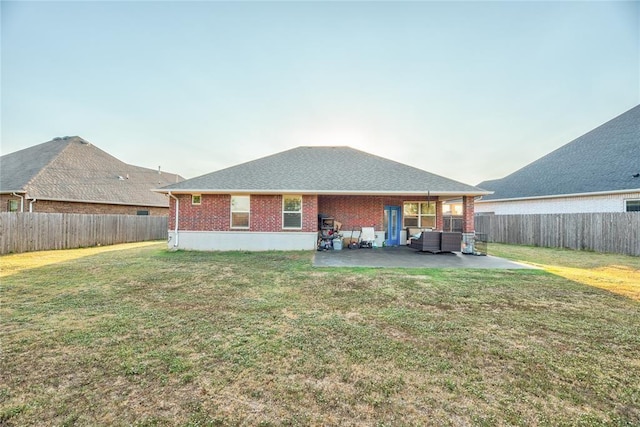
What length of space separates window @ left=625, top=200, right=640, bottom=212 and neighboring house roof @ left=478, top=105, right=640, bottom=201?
0.82m

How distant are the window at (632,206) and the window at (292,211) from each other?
672 inches

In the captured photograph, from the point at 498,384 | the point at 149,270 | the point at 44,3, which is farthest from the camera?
the point at 44,3

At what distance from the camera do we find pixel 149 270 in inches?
336

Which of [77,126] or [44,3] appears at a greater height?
[44,3]

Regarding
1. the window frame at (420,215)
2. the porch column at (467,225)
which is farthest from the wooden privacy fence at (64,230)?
the porch column at (467,225)

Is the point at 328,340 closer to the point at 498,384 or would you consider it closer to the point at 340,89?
the point at 498,384

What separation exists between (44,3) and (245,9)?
7.85 meters

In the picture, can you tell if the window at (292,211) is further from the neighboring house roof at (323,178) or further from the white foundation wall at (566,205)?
the white foundation wall at (566,205)

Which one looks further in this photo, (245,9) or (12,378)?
(245,9)

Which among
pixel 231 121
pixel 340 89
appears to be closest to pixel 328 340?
pixel 340 89

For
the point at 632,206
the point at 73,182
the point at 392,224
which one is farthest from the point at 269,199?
the point at 632,206

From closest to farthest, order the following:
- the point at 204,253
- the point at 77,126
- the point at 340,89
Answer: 1. the point at 204,253
2. the point at 340,89
3. the point at 77,126

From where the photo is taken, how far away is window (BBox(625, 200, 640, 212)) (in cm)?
1352

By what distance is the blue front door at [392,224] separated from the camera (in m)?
15.3
